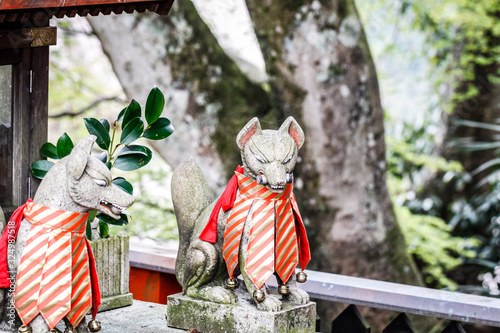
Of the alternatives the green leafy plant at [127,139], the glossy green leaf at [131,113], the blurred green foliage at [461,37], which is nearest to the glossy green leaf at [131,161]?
the green leafy plant at [127,139]

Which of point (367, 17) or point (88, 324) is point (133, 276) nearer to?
point (88, 324)

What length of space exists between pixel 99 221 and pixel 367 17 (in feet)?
17.3

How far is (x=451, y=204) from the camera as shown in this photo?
6828 millimetres

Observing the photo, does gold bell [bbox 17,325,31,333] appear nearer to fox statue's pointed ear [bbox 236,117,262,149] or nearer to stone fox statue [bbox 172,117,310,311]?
stone fox statue [bbox 172,117,310,311]

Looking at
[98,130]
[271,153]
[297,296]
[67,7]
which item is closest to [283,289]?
[297,296]

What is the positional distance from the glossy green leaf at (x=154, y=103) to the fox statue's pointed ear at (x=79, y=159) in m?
0.66

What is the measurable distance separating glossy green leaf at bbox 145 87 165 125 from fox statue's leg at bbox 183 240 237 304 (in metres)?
0.58

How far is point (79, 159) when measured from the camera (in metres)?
2.07

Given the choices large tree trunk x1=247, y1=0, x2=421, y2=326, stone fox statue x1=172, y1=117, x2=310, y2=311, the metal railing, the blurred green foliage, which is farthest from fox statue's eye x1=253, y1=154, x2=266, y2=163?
the blurred green foliage

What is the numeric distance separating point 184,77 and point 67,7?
2382 millimetres

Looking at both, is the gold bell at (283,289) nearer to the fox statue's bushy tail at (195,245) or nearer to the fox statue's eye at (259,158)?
the fox statue's bushy tail at (195,245)

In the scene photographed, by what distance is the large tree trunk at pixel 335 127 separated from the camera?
172 inches

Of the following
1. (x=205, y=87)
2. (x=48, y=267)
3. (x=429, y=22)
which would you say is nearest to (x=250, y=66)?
(x=205, y=87)

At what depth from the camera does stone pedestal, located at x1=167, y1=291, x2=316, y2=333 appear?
2348 millimetres
